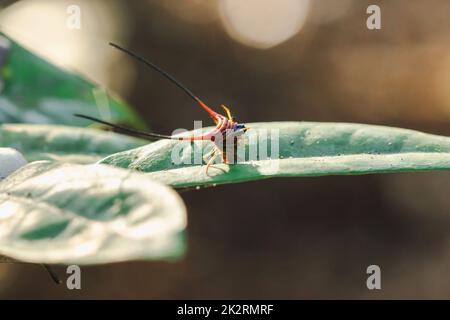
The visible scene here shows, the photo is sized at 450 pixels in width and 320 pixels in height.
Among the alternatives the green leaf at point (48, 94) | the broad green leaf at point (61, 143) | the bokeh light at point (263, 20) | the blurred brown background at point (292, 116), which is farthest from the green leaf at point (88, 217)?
the bokeh light at point (263, 20)

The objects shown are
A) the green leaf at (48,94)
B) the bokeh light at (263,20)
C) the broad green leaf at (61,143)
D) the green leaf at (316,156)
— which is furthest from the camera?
the bokeh light at (263,20)

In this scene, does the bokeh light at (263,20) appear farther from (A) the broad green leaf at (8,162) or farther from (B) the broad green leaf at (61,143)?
(A) the broad green leaf at (8,162)

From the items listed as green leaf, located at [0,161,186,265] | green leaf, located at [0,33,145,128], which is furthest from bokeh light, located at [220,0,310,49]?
green leaf, located at [0,161,186,265]

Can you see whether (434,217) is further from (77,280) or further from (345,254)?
(77,280)

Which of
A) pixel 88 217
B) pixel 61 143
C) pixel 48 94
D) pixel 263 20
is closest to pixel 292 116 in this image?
pixel 263 20

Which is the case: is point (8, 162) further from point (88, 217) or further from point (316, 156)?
point (316, 156)

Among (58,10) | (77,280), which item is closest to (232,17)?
(58,10)

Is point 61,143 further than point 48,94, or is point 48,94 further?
point 48,94

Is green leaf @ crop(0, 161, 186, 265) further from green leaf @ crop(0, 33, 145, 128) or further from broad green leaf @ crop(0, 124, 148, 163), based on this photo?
green leaf @ crop(0, 33, 145, 128)
